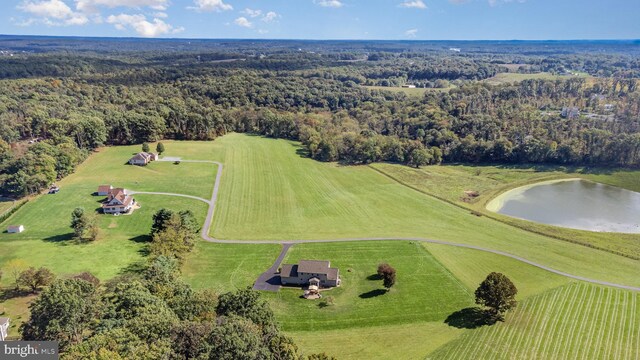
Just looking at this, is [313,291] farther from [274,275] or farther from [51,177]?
[51,177]

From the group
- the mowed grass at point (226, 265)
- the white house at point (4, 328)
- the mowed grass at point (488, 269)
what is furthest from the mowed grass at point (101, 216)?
the mowed grass at point (488, 269)

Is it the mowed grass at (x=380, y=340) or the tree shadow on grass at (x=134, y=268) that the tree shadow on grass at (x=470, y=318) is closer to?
the mowed grass at (x=380, y=340)

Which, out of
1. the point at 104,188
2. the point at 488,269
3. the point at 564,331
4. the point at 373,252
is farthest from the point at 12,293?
the point at 564,331

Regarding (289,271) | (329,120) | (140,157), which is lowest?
(289,271)

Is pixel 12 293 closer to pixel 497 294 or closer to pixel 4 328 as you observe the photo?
pixel 4 328

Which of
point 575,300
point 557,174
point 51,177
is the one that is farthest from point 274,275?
point 557,174

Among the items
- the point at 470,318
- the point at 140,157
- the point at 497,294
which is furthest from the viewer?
the point at 140,157

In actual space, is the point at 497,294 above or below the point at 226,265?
above

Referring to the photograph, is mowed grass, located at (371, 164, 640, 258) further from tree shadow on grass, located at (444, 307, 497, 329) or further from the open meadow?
tree shadow on grass, located at (444, 307, 497, 329)
